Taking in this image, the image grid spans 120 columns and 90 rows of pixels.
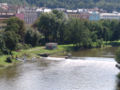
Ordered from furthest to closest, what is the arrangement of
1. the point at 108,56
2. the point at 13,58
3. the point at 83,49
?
the point at 83,49 → the point at 108,56 → the point at 13,58

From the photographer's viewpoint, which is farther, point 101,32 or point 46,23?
point 101,32

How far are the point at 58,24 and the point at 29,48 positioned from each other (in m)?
12.9

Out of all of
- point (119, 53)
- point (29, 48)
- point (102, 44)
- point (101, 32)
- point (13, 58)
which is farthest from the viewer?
point (101, 32)

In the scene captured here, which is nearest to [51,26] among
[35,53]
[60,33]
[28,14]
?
[60,33]

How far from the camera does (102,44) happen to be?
76625 mm

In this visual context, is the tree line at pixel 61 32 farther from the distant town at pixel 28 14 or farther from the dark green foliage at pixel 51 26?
the distant town at pixel 28 14

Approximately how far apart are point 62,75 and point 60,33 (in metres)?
32.1

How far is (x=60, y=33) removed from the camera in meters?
75.7

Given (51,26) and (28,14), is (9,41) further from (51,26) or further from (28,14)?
(28,14)

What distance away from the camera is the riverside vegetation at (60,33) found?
209ft

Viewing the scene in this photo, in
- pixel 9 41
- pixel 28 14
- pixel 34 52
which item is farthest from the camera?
pixel 28 14

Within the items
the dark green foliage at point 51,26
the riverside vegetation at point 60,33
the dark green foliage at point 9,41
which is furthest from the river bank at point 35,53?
the dark green foliage at point 51,26

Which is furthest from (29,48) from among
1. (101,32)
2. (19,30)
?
(101,32)

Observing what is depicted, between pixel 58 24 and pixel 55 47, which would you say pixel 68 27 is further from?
pixel 55 47
